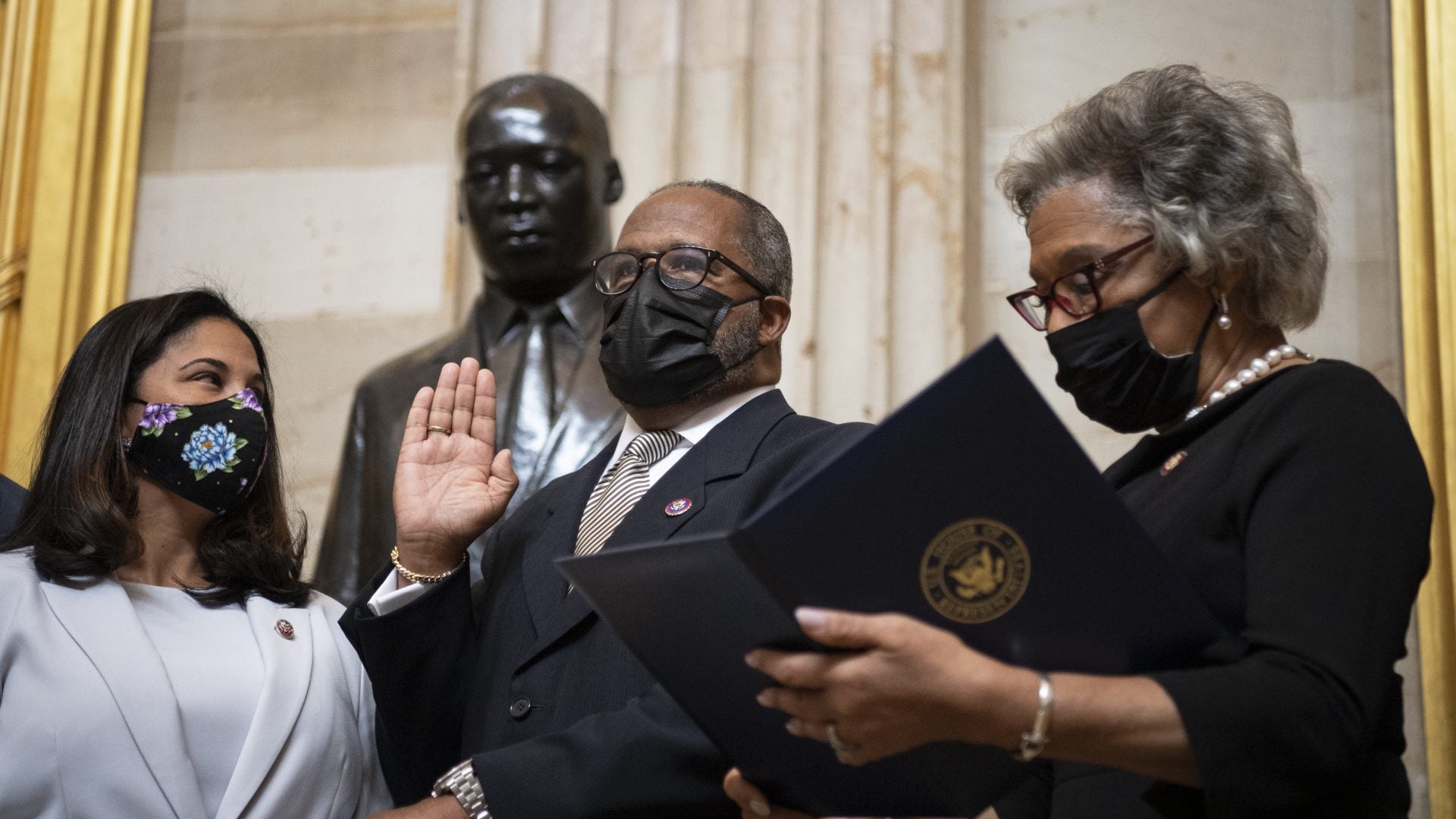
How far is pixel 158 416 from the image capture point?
318 cm

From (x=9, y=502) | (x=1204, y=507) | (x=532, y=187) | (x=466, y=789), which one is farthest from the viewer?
(x=532, y=187)

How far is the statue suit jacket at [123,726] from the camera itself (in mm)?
2730

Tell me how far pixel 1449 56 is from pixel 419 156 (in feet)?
12.0

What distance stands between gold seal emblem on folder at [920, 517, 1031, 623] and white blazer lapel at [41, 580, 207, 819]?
1588 mm

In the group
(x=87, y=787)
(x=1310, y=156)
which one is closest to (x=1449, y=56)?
(x=1310, y=156)

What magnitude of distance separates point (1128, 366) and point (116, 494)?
6.50ft

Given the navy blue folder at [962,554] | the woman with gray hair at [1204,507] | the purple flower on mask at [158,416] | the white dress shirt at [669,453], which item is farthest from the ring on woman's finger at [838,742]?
the purple flower on mask at [158,416]

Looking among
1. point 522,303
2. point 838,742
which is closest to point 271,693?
point 838,742

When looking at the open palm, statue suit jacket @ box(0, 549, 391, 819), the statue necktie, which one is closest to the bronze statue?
the statue necktie

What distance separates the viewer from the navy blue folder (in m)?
1.77

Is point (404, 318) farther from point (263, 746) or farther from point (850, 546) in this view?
point (850, 546)

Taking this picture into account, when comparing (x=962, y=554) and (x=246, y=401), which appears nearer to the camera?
(x=962, y=554)

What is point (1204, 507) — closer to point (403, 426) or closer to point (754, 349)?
point (754, 349)

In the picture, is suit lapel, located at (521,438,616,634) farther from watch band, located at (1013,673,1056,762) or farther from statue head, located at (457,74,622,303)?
statue head, located at (457,74,622,303)
